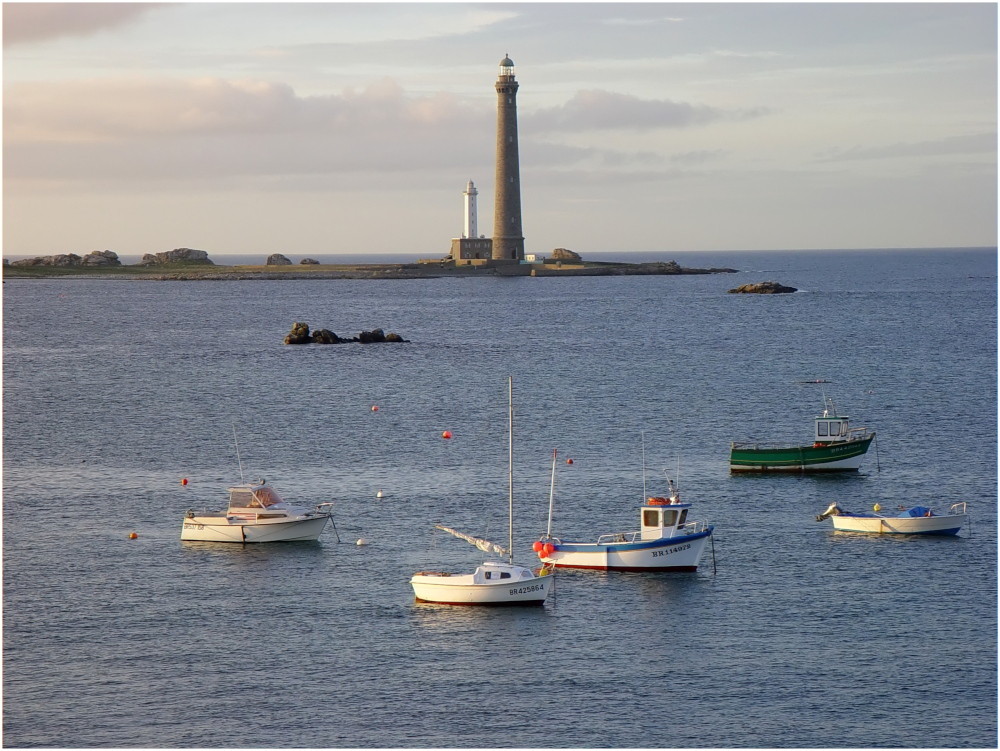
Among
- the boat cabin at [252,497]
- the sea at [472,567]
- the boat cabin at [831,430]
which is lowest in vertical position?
the sea at [472,567]

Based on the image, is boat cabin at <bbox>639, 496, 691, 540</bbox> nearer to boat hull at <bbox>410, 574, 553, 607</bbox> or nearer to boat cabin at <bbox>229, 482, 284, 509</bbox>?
boat hull at <bbox>410, 574, 553, 607</bbox>

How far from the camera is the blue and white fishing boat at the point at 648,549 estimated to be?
45812 millimetres

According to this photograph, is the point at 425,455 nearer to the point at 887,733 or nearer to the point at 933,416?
the point at 933,416

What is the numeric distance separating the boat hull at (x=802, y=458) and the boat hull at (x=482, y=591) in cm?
2249

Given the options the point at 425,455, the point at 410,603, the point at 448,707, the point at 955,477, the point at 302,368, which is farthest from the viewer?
the point at 302,368

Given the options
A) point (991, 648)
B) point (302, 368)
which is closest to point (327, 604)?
point (991, 648)

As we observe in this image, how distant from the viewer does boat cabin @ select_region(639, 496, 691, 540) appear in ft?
152

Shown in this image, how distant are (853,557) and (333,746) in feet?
73.4

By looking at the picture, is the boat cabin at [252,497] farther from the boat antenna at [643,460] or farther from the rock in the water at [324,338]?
the rock in the water at [324,338]

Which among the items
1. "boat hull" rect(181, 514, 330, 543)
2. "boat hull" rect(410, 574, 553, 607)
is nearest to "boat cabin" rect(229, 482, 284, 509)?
"boat hull" rect(181, 514, 330, 543)

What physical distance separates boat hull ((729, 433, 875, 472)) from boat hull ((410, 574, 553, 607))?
22.5 metres

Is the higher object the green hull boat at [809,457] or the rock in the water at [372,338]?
the rock in the water at [372,338]

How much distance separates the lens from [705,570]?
46.3 m

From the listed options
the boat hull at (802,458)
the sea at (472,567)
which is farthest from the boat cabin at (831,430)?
the sea at (472,567)
